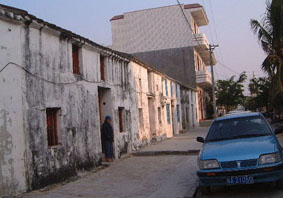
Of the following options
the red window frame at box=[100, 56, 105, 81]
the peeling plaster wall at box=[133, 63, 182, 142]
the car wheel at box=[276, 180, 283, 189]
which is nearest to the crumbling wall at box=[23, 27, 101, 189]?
the red window frame at box=[100, 56, 105, 81]

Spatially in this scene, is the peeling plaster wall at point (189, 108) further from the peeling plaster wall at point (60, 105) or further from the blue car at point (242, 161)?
the blue car at point (242, 161)

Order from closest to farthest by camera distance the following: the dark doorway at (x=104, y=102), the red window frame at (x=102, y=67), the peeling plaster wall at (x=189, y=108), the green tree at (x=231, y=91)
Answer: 1. the red window frame at (x=102, y=67)
2. the dark doorway at (x=104, y=102)
3. the peeling plaster wall at (x=189, y=108)
4. the green tree at (x=231, y=91)

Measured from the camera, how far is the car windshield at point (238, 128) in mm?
7453

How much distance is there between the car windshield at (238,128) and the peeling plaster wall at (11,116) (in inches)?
171

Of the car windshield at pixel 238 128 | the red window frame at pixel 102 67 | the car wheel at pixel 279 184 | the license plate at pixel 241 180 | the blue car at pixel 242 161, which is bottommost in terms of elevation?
the car wheel at pixel 279 184

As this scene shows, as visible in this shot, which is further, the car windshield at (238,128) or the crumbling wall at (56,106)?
the crumbling wall at (56,106)

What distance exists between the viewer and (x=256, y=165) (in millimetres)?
6145

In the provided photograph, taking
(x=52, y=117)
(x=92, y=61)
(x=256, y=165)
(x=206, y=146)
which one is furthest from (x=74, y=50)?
(x=256, y=165)

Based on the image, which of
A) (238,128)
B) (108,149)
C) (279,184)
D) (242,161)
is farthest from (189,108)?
(242,161)

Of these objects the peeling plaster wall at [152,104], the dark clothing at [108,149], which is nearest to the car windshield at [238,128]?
the dark clothing at [108,149]

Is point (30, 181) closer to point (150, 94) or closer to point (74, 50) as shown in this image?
point (74, 50)

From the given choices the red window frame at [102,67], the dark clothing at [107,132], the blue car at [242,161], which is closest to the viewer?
the blue car at [242,161]

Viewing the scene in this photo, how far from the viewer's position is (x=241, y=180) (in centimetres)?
618

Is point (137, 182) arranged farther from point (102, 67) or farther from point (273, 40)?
point (273, 40)
